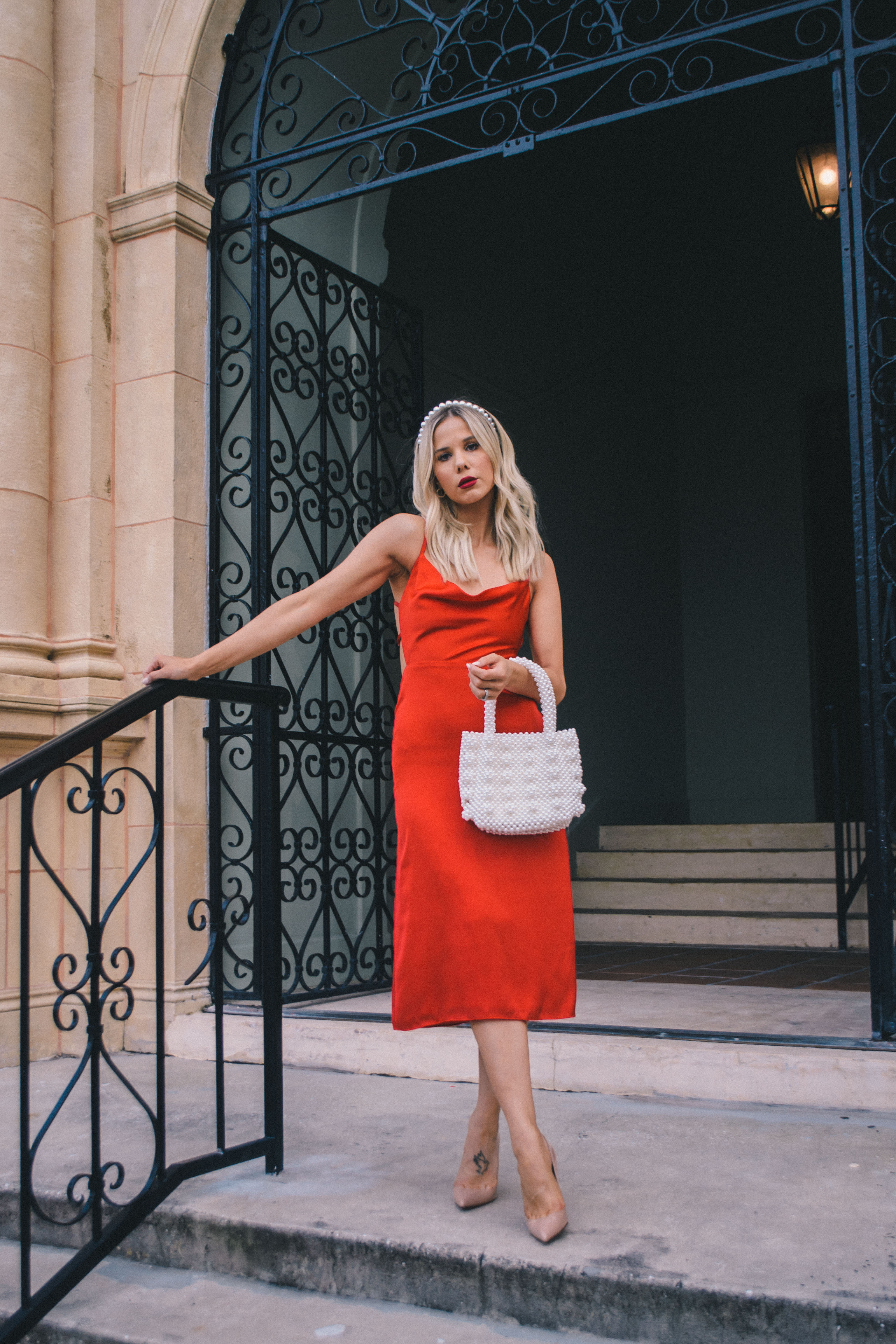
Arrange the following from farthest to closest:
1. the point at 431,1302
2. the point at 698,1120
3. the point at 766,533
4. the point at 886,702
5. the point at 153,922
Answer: the point at 766,533 < the point at 153,922 < the point at 886,702 < the point at 698,1120 < the point at 431,1302

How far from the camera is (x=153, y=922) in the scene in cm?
489

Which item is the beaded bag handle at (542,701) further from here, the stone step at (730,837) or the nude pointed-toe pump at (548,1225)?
the stone step at (730,837)

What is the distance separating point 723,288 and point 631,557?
2434 mm

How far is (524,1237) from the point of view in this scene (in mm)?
2482

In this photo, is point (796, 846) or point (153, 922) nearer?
point (153, 922)

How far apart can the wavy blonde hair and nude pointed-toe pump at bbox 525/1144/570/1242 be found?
4.47 ft

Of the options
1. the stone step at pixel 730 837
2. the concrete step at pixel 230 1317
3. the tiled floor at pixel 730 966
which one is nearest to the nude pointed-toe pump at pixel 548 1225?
the concrete step at pixel 230 1317

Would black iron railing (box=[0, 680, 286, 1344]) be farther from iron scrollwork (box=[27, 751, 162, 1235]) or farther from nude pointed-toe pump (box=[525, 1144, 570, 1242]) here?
nude pointed-toe pump (box=[525, 1144, 570, 1242])

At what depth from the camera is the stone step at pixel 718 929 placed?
6.55 m

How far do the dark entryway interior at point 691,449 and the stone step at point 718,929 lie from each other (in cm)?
159

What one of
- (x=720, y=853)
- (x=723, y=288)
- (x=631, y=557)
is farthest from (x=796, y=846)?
(x=723, y=288)

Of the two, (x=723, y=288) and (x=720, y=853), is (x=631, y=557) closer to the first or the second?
(x=723, y=288)

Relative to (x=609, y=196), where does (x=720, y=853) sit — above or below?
below

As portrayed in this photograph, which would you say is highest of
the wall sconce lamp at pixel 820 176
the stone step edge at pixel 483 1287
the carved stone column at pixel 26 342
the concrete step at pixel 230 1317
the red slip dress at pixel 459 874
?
the wall sconce lamp at pixel 820 176
